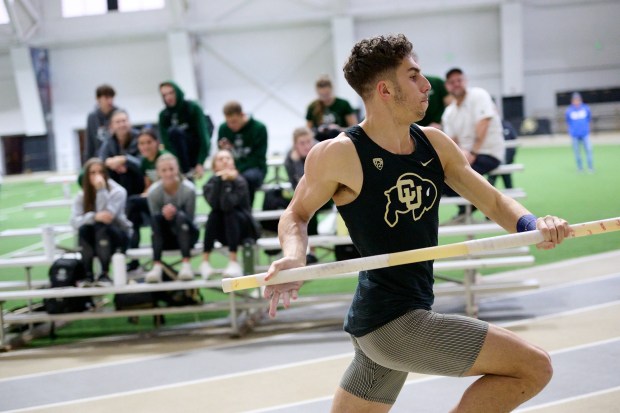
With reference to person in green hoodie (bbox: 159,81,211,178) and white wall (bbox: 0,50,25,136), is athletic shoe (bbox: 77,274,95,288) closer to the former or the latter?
person in green hoodie (bbox: 159,81,211,178)

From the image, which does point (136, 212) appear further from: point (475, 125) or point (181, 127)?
point (475, 125)

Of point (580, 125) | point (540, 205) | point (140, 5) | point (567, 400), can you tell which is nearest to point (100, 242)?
point (567, 400)

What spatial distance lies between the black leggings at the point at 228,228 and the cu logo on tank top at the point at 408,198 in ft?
15.7

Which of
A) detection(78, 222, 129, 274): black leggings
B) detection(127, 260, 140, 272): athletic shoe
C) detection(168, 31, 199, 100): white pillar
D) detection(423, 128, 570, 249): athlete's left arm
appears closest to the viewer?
detection(423, 128, 570, 249): athlete's left arm

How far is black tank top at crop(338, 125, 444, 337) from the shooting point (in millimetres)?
3420

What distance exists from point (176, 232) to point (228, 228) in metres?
0.57

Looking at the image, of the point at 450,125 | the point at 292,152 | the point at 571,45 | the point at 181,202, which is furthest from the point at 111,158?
the point at 571,45

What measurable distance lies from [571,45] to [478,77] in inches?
171

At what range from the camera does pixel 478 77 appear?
34.2m

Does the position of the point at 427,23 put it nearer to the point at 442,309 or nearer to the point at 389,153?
the point at 442,309

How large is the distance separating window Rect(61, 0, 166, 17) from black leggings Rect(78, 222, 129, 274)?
26.2 meters

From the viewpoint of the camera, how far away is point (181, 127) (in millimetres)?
10039

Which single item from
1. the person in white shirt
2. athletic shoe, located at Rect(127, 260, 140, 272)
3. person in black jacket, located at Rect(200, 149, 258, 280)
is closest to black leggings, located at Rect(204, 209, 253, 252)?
person in black jacket, located at Rect(200, 149, 258, 280)

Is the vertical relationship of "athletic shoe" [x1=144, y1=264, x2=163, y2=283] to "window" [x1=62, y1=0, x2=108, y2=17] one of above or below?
below
